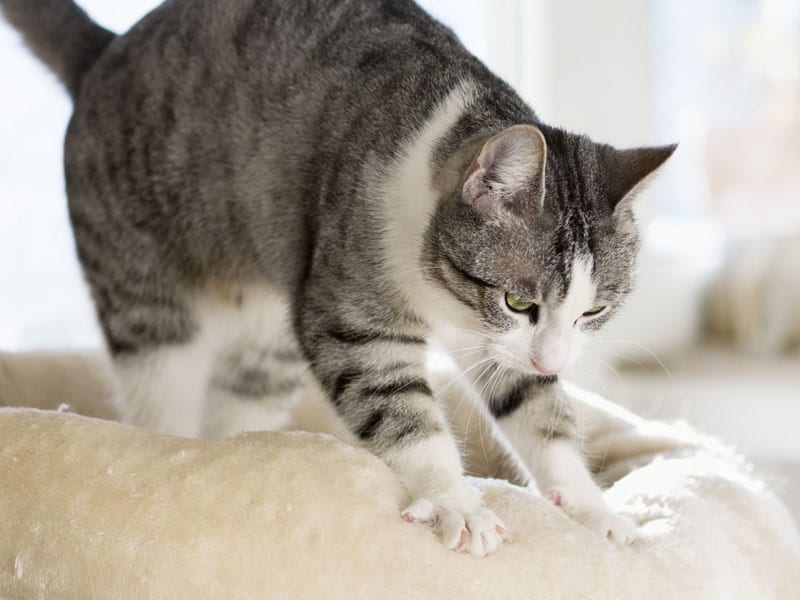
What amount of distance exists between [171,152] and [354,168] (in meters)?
0.36

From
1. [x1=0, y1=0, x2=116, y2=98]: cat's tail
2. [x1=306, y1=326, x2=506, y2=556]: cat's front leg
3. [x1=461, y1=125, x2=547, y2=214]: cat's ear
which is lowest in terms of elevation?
[x1=306, y1=326, x2=506, y2=556]: cat's front leg

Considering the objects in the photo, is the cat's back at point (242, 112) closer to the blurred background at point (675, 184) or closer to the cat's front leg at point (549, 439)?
the cat's front leg at point (549, 439)

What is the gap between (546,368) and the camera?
1.04 m

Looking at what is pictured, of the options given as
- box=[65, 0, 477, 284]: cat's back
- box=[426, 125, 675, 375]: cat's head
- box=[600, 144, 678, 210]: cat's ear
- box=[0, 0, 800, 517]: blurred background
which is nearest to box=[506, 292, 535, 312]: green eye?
box=[426, 125, 675, 375]: cat's head

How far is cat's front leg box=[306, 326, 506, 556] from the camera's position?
104cm

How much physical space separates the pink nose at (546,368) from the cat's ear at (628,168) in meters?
0.20

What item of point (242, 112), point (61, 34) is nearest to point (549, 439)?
point (242, 112)

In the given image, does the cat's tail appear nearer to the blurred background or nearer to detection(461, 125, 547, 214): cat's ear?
the blurred background

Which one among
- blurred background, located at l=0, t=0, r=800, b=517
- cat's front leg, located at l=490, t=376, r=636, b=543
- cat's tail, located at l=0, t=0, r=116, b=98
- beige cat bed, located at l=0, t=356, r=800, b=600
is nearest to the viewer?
beige cat bed, located at l=0, t=356, r=800, b=600

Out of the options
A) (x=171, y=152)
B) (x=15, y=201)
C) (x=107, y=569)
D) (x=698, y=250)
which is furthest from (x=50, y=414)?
(x=698, y=250)

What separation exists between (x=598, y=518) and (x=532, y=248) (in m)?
0.32

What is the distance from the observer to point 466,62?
4.17ft

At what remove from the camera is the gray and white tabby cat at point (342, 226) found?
1.05 meters

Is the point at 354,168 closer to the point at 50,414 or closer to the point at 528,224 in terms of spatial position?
the point at 528,224
